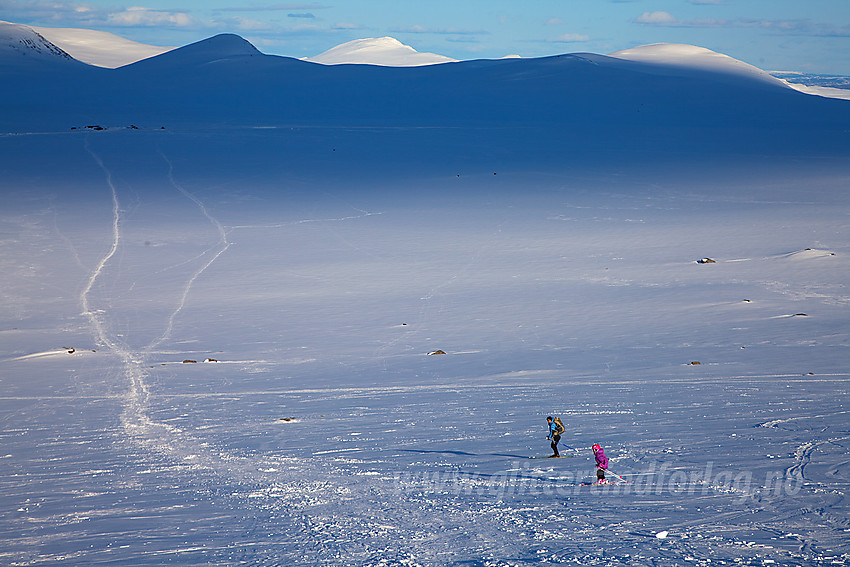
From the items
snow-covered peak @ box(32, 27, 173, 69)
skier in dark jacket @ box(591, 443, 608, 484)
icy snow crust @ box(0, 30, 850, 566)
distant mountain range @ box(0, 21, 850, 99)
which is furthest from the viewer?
snow-covered peak @ box(32, 27, 173, 69)

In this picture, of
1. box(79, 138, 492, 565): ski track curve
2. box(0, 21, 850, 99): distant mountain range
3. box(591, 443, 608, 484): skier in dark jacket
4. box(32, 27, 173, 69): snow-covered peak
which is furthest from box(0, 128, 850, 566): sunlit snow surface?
box(32, 27, 173, 69): snow-covered peak

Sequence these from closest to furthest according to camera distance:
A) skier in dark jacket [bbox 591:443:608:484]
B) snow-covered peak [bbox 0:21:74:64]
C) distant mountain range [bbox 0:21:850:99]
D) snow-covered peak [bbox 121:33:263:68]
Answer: skier in dark jacket [bbox 591:443:608:484]
snow-covered peak [bbox 0:21:74:64]
snow-covered peak [bbox 121:33:263:68]
distant mountain range [bbox 0:21:850:99]

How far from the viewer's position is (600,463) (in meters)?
6.84

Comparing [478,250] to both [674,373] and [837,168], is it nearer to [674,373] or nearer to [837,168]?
[674,373]

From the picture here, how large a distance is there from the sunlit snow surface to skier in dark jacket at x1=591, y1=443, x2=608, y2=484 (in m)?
0.18

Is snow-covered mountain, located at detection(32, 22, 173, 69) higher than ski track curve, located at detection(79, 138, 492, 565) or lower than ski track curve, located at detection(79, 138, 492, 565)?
higher

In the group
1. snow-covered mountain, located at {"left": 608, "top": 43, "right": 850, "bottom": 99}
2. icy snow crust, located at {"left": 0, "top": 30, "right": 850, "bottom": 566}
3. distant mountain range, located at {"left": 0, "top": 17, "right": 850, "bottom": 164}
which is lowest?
icy snow crust, located at {"left": 0, "top": 30, "right": 850, "bottom": 566}

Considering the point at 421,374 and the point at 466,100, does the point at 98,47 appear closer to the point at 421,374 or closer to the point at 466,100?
the point at 466,100

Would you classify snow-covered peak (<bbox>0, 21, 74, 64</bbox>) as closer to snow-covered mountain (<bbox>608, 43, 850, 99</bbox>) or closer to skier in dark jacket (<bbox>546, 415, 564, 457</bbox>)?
snow-covered mountain (<bbox>608, 43, 850, 99</bbox>)

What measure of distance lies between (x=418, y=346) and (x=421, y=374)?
1871mm

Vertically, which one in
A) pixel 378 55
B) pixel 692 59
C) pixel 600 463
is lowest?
pixel 600 463

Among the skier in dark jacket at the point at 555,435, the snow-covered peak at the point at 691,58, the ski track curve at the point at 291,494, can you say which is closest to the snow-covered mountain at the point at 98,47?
the snow-covered peak at the point at 691,58

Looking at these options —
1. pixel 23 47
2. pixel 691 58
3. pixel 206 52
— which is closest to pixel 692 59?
pixel 691 58

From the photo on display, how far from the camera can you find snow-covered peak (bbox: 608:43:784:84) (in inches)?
2593
